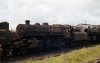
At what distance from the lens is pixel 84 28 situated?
36.1 meters

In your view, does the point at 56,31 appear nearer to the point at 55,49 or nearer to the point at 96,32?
the point at 55,49

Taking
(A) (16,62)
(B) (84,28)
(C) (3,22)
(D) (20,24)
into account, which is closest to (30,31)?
(D) (20,24)

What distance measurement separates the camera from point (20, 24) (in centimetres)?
2545

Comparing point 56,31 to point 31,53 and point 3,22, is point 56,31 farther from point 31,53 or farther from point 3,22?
point 3,22

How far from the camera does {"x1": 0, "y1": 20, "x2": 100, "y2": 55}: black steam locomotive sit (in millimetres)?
23767

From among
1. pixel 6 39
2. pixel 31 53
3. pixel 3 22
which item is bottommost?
pixel 31 53

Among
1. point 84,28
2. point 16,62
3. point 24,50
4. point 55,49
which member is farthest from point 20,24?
point 84,28

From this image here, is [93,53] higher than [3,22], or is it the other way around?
[3,22]

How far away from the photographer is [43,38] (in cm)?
2734

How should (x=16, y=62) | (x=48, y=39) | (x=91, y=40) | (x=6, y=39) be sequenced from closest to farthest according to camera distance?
(x=16, y=62)
(x=6, y=39)
(x=48, y=39)
(x=91, y=40)

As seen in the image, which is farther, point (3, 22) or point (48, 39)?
point (48, 39)

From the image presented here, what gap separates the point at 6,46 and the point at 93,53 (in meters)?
7.81

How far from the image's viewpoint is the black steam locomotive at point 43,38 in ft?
78.0

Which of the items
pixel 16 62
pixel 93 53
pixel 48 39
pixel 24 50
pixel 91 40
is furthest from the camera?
pixel 91 40
